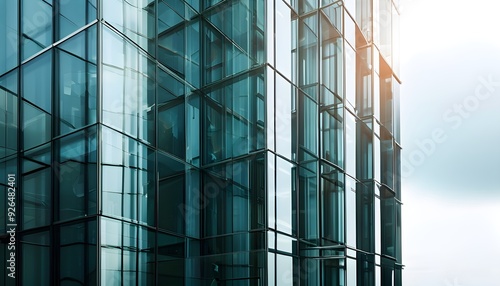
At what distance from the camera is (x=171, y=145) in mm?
13336

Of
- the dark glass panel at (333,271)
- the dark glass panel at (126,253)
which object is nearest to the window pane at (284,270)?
the dark glass panel at (333,271)

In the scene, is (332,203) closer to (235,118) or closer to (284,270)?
(284,270)

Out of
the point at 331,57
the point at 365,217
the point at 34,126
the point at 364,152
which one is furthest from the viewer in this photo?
the point at 364,152

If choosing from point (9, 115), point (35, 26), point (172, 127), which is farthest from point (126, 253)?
point (35, 26)

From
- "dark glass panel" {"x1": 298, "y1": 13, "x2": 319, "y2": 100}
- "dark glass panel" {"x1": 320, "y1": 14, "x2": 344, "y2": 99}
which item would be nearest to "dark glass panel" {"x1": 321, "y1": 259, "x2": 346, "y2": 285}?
"dark glass panel" {"x1": 298, "y1": 13, "x2": 319, "y2": 100}

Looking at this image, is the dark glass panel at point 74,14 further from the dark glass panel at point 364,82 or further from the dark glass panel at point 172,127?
the dark glass panel at point 364,82

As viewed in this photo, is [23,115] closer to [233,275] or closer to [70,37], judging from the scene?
[70,37]

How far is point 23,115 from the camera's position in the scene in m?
13.3

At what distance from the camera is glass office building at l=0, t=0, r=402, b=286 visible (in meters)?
11.7

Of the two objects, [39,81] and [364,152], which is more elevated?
[39,81]

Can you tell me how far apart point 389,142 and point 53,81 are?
12.5m

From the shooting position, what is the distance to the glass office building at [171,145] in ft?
38.3

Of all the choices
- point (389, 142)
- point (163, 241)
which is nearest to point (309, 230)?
point (163, 241)

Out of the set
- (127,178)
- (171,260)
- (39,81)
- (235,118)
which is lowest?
(171,260)
